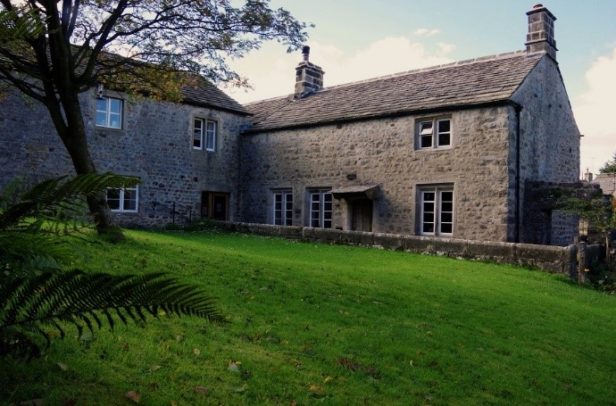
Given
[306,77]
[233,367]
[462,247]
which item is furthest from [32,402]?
[306,77]

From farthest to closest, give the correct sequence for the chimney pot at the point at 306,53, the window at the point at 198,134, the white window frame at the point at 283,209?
1. the chimney pot at the point at 306,53
2. the white window frame at the point at 283,209
3. the window at the point at 198,134

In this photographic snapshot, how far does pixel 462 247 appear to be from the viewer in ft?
47.0

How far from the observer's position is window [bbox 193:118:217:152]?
72.0 ft

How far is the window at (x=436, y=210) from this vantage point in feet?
57.8

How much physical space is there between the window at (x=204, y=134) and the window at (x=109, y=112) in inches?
129

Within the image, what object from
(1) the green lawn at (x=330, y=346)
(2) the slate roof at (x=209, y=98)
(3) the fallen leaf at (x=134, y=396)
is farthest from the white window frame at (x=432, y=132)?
(3) the fallen leaf at (x=134, y=396)

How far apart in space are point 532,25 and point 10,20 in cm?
1919

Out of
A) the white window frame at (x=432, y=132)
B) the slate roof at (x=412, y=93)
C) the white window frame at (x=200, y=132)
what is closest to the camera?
the slate roof at (x=412, y=93)

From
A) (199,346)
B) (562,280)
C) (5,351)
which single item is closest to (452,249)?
(562,280)

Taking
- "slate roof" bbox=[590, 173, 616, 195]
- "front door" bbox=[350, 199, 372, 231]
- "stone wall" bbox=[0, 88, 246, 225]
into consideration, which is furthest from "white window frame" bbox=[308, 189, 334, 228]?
"slate roof" bbox=[590, 173, 616, 195]

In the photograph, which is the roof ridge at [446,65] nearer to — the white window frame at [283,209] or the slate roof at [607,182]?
the white window frame at [283,209]

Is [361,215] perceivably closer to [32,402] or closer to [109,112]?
[109,112]

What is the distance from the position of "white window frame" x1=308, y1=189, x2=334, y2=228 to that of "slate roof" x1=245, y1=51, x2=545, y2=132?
2.83 meters

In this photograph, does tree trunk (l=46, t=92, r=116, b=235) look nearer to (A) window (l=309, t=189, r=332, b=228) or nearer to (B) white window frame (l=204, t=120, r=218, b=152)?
(A) window (l=309, t=189, r=332, b=228)
